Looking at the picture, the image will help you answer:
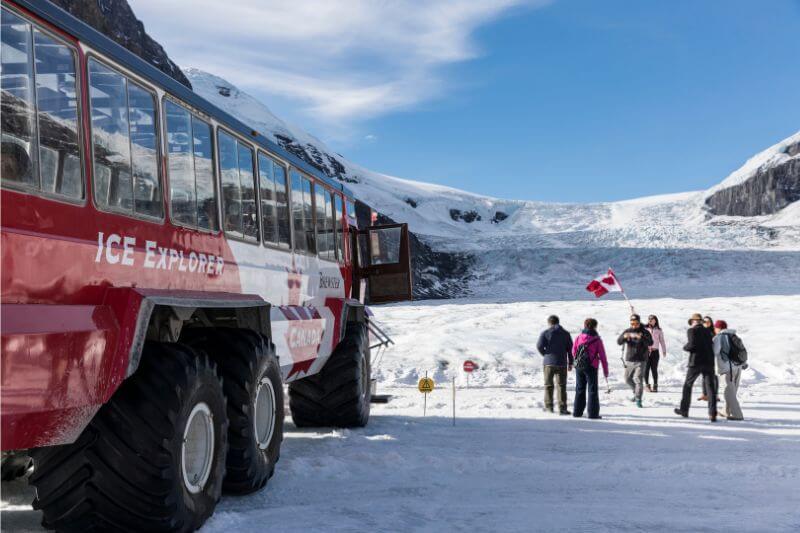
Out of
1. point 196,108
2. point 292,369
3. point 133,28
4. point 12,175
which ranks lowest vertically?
point 292,369

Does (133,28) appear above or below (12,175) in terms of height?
above

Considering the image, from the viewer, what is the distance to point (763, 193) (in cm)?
9681

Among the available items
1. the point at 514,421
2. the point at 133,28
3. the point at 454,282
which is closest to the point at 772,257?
the point at 454,282

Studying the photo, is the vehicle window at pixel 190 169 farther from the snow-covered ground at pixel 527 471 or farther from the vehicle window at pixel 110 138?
the snow-covered ground at pixel 527 471

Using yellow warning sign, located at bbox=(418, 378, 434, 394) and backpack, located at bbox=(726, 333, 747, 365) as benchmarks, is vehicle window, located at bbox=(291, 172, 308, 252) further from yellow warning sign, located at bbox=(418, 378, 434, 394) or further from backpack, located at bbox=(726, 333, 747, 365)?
backpack, located at bbox=(726, 333, 747, 365)

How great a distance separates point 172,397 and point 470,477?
11.0ft

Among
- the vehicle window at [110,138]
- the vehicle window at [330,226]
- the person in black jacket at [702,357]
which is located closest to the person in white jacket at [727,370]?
the person in black jacket at [702,357]

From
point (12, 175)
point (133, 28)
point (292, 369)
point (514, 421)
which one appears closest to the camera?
point (12, 175)

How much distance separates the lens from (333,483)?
20.4 feet

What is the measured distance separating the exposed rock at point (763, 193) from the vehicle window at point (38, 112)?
318 feet

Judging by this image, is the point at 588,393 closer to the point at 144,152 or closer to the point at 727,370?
the point at 727,370

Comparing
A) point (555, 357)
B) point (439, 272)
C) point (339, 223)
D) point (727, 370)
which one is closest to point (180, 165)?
point (339, 223)

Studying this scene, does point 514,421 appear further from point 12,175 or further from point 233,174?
point 12,175

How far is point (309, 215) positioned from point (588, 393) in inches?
219
